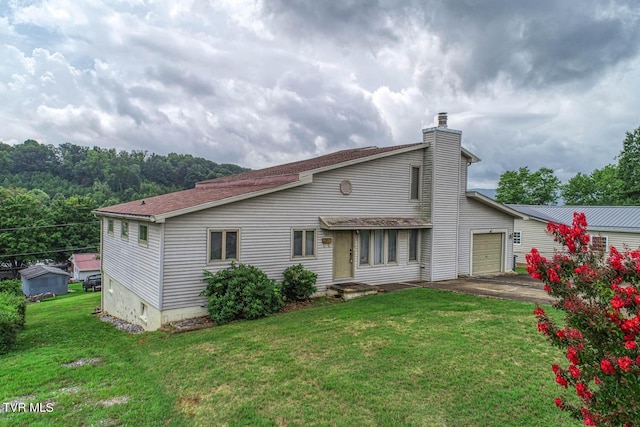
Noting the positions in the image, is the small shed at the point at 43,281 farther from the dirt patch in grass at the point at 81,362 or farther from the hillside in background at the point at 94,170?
the hillside in background at the point at 94,170

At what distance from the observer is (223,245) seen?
1045 cm

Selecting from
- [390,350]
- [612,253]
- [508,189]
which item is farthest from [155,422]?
[508,189]

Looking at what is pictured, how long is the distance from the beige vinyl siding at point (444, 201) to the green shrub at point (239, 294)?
7053 millimetres

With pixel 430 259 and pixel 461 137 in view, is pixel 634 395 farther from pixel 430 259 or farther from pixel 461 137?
pixel 461 137

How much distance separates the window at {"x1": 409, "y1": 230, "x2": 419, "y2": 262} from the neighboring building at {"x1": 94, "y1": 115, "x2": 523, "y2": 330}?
0.13ft

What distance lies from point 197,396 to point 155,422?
27.2 inches

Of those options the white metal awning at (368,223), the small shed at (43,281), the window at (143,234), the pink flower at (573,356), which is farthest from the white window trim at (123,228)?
the small shed at (43,281)

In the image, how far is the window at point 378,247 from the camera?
13.3m

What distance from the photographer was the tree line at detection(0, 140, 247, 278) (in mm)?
42562

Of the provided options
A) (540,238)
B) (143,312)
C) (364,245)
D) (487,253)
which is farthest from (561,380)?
(540,238)

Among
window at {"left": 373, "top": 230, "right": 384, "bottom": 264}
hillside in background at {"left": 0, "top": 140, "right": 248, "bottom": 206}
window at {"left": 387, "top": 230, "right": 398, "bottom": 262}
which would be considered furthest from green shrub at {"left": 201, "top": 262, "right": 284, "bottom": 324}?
hillside in background at {"left": 0, "top": 140, "right": 248, "bottom": 206}

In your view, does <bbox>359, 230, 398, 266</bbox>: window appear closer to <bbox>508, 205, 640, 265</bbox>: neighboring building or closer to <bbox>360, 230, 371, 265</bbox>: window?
<bbox>360, 230, 371, 265</bbox>: window

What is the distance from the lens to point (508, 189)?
43.4 m

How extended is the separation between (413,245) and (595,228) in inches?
583
